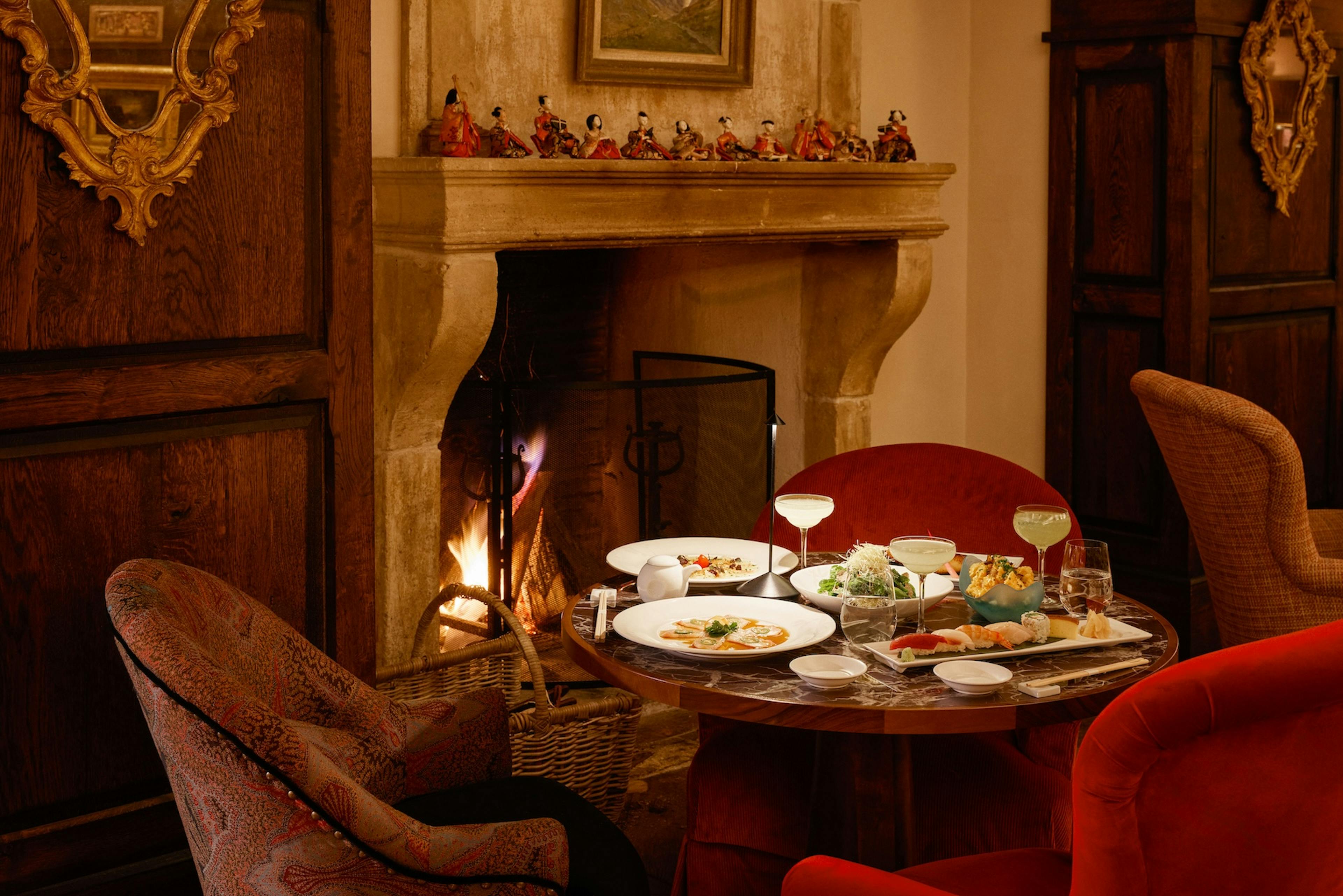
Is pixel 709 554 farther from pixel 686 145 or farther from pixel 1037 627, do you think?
pixel 686 145

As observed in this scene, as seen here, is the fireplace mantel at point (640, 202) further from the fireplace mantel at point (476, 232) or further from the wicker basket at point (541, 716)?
the wicker basket at point (541, 716)

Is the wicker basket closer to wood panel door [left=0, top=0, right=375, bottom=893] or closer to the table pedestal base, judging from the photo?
wood panel door [left=0, top=0, right=375, bottom=893]

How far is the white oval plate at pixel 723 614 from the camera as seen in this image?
6.16ft

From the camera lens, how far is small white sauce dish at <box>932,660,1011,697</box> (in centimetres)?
173

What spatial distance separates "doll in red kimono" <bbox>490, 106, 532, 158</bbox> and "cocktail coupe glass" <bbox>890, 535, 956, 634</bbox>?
1.42 meters

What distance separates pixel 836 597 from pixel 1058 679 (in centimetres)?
40

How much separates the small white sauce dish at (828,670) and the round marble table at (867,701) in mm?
10

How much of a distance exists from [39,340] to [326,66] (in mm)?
663

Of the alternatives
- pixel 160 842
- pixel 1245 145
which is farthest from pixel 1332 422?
pixel 160 842

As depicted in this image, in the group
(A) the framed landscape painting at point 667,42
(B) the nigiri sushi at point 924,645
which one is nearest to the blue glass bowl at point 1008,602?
(B) the nigiri sushi at point 924,645

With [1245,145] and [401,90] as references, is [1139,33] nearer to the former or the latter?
[1245,145]

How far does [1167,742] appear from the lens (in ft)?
3.94

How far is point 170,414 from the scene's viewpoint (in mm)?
2158

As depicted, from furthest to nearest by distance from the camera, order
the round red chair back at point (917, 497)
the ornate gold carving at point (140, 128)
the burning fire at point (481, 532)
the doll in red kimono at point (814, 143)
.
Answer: the doll in red kimono at point (814, 143)
the burning fire at point (481, 532)
the round red chair back at point (917, 497)
the ornate gold carving at point (140, 128)
